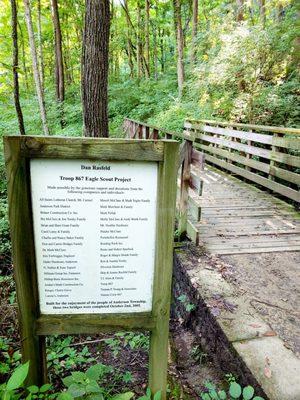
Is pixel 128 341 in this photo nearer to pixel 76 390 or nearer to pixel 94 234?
pixel 76 390

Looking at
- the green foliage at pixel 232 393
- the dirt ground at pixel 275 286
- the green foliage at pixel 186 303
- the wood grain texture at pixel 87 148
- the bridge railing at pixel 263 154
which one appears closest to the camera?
the wood grain texture at pixel 87 148

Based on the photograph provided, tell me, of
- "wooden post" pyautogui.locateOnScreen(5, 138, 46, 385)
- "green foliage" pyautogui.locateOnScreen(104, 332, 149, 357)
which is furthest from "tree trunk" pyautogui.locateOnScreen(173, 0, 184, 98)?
"wooden post" pyautogui.locateOnScreen(5, 138, 46, 385)

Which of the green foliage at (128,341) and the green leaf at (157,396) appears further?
the green foliage at (128,341)

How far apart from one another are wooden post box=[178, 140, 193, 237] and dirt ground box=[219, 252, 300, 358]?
78 cm

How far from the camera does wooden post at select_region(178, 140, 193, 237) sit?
429 centimetres

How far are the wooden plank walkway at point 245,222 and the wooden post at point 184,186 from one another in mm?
372

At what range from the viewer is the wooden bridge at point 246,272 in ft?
7.91

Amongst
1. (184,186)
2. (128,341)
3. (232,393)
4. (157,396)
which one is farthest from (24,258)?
(184,186)

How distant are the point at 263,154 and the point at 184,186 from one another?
10.9 ft

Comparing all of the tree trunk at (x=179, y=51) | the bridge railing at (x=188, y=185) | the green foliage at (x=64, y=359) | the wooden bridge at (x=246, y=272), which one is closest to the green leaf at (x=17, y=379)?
the green foliage at (x=64, y=359)

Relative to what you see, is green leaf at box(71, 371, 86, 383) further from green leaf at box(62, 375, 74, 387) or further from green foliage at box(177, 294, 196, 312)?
green foliage at box(177, 294, 196, 312)

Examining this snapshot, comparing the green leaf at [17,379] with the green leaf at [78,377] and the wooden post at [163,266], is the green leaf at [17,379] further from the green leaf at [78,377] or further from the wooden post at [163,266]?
the wooden post at [163,266]

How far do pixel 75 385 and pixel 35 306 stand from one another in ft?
1.68

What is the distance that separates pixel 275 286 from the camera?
136 inches
